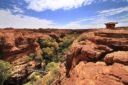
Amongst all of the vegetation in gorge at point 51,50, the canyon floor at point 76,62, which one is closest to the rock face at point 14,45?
the canyon floor at point 76,62

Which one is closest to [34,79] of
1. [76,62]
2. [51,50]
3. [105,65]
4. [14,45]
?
[14,45]

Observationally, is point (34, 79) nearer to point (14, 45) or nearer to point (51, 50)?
point (14, 45)

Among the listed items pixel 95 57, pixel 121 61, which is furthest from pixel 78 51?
pixel 121 61

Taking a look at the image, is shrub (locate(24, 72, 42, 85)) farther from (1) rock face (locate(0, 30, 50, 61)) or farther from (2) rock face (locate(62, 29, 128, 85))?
(2) rock face (locate(62, 29, 128, 85))

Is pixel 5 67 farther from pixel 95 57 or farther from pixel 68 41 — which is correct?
pixel 68 41

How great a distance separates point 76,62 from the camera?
25.6ft

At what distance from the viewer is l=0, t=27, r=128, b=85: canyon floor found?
14.3 ft

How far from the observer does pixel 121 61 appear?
4594 millimetres

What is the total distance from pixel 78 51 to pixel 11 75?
14.3 m

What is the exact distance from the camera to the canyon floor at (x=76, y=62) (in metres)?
4.37

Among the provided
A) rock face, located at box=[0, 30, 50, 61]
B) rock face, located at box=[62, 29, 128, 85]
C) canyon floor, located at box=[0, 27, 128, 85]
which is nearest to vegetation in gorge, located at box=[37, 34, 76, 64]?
canyon floor, located at box=[0, 27, 128, 85]

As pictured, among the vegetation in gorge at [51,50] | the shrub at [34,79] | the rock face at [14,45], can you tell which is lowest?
the shrub at [34,79]

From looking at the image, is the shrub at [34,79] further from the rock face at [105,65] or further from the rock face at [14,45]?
the rock face at [105,65]

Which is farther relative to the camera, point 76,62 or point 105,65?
point 76,62
